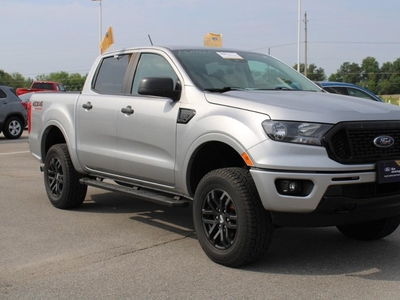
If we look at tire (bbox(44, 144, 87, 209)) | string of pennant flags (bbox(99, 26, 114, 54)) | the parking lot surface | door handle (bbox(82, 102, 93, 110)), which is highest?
string of pennant flags (bbox(99, 26, 114, 54))

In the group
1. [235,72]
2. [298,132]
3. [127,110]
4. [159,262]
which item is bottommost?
[159,262]

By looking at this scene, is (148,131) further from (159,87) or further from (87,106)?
(87,106)

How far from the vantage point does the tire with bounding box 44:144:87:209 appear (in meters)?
6.91

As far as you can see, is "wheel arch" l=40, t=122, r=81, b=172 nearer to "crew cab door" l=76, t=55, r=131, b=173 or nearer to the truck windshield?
"crew cab door" l=76, t=55, r=131, b=173

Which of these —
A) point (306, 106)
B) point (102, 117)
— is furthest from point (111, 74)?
point (306, 106)

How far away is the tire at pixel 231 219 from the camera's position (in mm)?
4465

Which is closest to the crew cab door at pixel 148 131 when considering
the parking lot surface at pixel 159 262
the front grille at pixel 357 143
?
the parking lot surface at pixel 159 262

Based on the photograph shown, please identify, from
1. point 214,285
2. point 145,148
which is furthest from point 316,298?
point 145,148

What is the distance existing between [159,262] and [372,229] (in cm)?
204

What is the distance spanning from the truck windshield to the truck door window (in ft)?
0.51

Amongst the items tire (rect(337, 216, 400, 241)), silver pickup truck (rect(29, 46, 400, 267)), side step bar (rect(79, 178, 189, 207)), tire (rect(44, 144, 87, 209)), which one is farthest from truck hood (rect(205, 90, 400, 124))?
tire (rect(44, 144, 87, 209))

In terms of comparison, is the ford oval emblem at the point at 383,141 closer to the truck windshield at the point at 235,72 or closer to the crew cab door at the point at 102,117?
the truck windshield at the point at 235,72

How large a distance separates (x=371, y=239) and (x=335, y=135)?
1.69 meters

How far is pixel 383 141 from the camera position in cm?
449
